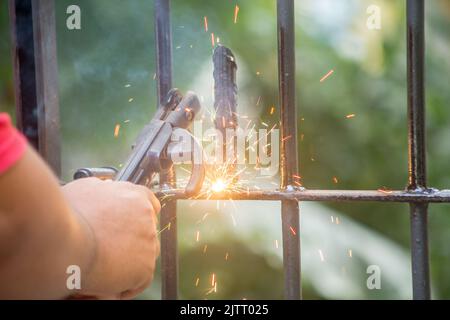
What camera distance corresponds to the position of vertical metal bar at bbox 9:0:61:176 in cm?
108

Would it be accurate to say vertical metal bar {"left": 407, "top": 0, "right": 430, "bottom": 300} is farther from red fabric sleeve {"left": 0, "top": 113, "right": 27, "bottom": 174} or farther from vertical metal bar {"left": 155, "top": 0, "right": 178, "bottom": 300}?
red fabric sleeve {"left": 0, "top": 113, "right": 27, "bottom": 174}

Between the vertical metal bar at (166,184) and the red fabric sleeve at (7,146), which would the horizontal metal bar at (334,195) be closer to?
the vertical metal bar at (166,184)

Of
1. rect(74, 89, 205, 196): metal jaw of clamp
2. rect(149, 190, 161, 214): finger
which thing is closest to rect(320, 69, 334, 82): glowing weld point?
rect(74, 89, 205, 196): metal jaw of clamp

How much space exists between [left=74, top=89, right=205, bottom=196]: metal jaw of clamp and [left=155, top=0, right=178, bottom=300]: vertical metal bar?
0.04m

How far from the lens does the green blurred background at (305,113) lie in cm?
174

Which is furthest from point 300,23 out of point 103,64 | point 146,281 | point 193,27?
point 146,281

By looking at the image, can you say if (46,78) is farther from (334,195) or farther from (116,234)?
(334,195)

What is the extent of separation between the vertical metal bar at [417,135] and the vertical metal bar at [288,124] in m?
0.20

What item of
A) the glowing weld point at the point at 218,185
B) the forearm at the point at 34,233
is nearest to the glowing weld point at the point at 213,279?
the glowing weld point at the point at 218,185

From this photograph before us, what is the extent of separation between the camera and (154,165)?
3.18ft

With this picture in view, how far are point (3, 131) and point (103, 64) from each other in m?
1.22

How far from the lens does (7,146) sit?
1.52 feet

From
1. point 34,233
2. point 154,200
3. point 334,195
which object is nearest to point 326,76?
point 334,195

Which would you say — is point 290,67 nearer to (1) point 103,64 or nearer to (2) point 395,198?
(2) point 395,198
